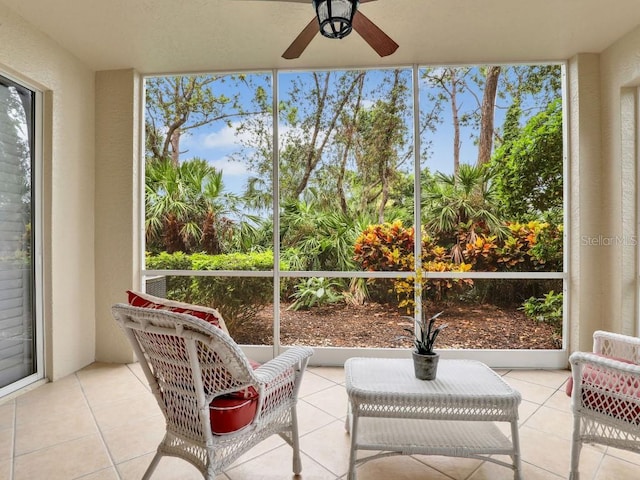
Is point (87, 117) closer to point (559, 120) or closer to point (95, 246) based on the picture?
point (95, 246)

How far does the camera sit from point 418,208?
3.15 meters

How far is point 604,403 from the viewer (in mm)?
1530

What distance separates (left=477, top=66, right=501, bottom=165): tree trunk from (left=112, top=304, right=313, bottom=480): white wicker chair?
2682mm

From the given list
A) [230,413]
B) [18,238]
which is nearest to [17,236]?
[18,238]

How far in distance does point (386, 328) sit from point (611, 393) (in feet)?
6.86

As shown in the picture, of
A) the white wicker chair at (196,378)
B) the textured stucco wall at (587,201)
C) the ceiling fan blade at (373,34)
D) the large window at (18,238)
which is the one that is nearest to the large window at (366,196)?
the textured stucco wall at (587,201)

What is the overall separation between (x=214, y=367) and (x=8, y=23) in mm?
2837

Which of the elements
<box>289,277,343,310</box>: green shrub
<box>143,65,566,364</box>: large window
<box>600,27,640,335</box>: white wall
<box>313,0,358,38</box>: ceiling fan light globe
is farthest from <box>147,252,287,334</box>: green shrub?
<box>600,27,640,335</box>: white wall

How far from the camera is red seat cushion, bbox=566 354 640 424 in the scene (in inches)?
57.9

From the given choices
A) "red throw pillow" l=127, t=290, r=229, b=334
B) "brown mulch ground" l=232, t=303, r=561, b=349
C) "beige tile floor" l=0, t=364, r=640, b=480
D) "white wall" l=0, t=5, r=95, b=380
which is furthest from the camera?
"brown mulch ground" l=232, t=303, r=561, b=349

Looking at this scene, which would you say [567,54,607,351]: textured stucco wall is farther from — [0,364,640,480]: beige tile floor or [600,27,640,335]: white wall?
[0,364,640,480]: beige tile floor

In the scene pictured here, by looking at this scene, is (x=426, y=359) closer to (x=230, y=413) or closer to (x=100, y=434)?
(x=230, y=413)

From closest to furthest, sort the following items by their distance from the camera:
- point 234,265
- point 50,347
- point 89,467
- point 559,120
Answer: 1. point 89,467
2. point 50,347
3. point 559,120
4. point 234,265

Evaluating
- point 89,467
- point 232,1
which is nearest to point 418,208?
point 232,1
